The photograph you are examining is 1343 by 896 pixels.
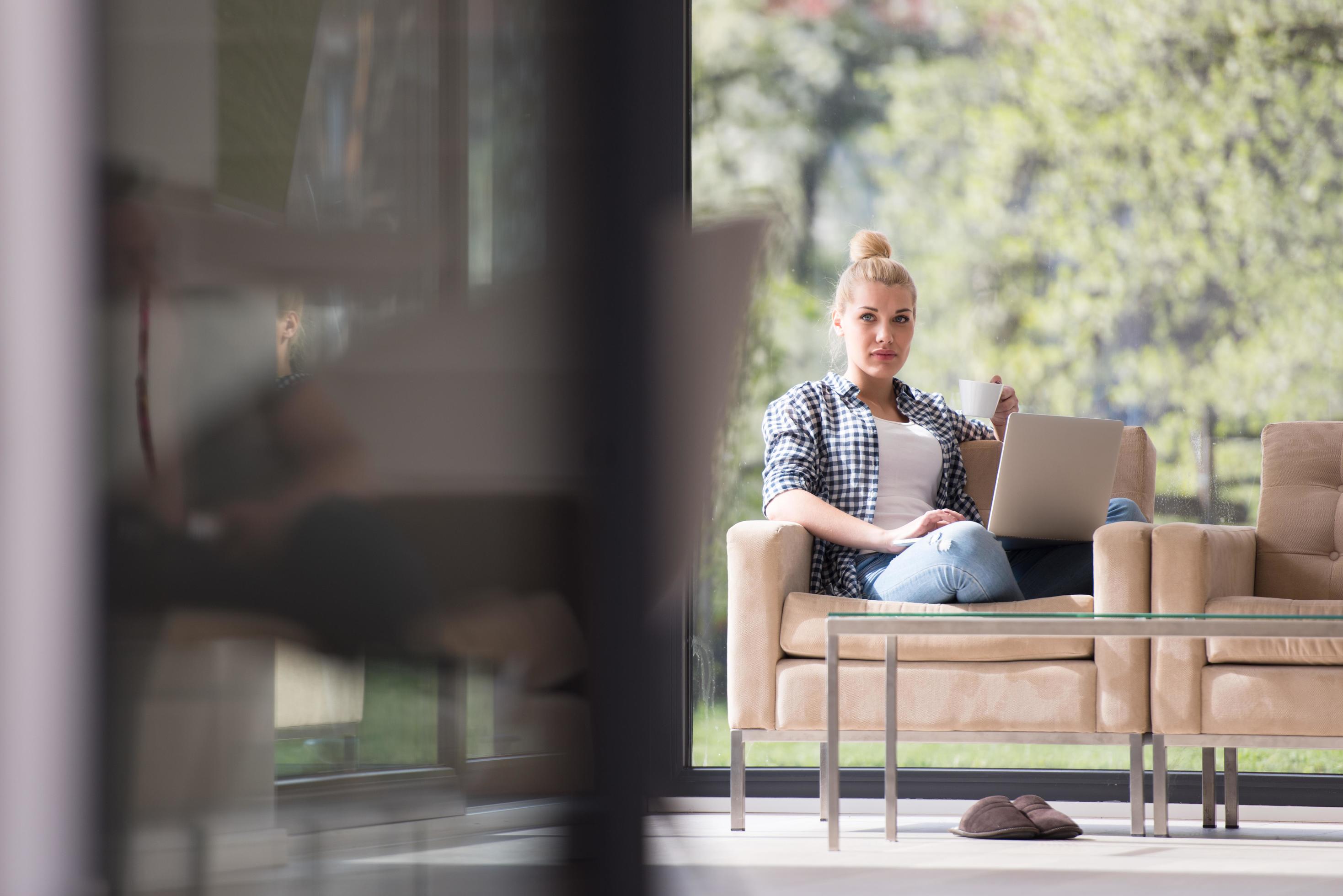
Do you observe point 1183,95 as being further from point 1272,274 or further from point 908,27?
point 908,27

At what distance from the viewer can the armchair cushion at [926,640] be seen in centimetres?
253

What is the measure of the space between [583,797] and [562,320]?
0.47 ft

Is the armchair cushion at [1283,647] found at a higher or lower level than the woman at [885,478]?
lower

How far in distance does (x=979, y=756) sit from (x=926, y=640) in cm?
78

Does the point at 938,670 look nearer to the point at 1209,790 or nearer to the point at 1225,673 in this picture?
the point at 1225,673

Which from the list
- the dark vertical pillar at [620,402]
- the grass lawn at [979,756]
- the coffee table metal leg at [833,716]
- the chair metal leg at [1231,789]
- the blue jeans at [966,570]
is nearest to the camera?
the dark vertical pillar at [620,402]

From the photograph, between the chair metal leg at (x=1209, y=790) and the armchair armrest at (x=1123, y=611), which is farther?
the chair metal leg at (x=1209, y=790)

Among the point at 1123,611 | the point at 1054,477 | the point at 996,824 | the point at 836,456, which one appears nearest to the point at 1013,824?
the point at 996,824

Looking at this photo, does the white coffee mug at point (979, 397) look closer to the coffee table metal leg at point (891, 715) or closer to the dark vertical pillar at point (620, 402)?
the coffee table metal leg at point (891, 715)

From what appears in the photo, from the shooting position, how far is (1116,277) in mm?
3346

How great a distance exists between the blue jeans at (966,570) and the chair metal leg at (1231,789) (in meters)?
0.50

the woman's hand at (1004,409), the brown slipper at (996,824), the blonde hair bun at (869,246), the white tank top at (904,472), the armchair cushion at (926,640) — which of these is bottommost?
the brown slipper at (996,824)

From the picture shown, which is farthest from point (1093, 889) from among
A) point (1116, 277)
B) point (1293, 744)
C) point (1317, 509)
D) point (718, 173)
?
point (718, 173)

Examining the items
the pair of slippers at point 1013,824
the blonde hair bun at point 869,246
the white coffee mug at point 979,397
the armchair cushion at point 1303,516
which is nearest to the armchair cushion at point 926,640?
the pair of slippers at point 1013,824
